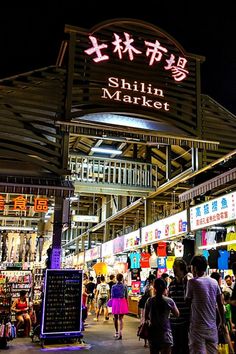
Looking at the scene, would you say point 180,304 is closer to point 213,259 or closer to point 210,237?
point 213,259

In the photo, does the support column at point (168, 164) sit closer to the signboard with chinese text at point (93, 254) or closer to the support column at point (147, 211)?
the support column at point (147, 211)

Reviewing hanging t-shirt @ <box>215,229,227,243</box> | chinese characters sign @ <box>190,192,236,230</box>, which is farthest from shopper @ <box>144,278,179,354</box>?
hanging t-shirt @ <box>215,229,227,243</box>

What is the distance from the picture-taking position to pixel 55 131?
10469mm

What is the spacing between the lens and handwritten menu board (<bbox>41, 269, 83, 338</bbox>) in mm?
9297

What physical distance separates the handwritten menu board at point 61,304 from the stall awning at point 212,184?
3.72 meters

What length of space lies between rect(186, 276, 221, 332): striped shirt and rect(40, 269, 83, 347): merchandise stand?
545cm

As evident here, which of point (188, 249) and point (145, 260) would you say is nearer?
point (188, 249)

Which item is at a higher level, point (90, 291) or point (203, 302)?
point (203, 302)

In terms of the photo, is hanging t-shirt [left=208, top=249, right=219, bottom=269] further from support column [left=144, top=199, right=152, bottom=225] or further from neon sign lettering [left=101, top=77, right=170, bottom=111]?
support column [left=144, top=199, right=152, bottom=225]

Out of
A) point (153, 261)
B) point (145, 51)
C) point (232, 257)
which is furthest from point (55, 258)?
point (145, 51)

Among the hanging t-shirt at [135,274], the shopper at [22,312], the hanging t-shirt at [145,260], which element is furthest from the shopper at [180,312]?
the hanging t-shirt at [135,274]

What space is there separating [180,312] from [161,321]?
1.70ft

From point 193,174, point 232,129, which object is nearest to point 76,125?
point 193,174

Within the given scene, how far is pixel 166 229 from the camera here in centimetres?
1205
